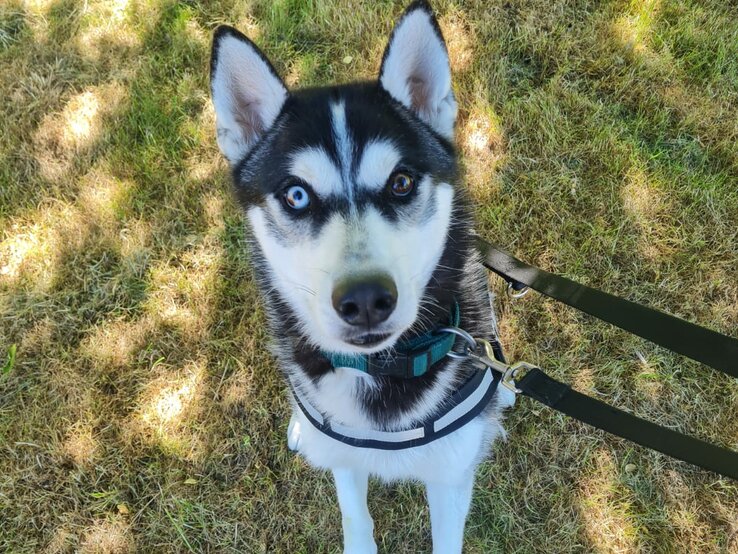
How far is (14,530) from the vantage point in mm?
3125

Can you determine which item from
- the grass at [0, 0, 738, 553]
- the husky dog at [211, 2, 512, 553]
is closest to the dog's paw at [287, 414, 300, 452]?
the grass at [0, 0, 738, 553]

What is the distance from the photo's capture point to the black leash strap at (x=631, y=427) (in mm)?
1746

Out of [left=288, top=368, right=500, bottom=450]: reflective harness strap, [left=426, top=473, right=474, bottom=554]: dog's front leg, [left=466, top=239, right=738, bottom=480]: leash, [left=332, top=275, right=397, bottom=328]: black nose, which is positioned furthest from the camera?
[left=426, top=473, right=474, bottom=554]: dog's front leg

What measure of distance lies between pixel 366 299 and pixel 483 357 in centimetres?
69

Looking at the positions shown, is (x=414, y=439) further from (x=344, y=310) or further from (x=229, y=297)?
(x=229, y=297)

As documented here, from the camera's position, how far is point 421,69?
2.17m

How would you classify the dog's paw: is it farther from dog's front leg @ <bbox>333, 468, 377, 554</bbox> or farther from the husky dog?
the husky dog

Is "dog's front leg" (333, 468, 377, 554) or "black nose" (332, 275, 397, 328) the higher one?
"black nose" (332, 275, 397, 328)

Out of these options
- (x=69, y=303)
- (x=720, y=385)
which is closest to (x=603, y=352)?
(x=720, y=385)

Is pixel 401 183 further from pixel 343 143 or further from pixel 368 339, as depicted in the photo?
pixel 368 339

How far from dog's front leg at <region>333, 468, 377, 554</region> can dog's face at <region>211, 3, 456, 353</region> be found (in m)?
0.81

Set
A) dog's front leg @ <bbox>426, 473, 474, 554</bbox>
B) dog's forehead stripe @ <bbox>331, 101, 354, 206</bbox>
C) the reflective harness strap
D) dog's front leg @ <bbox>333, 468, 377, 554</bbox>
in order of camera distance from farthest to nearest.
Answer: dog's front leg @ <bbox>333, 468, 377, 554</bbox> → dog's front leg @ <bbox>426, 473, 474, 554</bbox> → the reflective harness strap → dog's forehead stripe @ <bbox>331, 101, 354, 206</bbox>

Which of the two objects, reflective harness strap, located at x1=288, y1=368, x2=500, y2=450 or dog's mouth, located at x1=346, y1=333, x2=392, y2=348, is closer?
dog's mouth, located at x1=346, y1=333, x2=392, y2=348

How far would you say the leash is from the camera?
5.82ft
